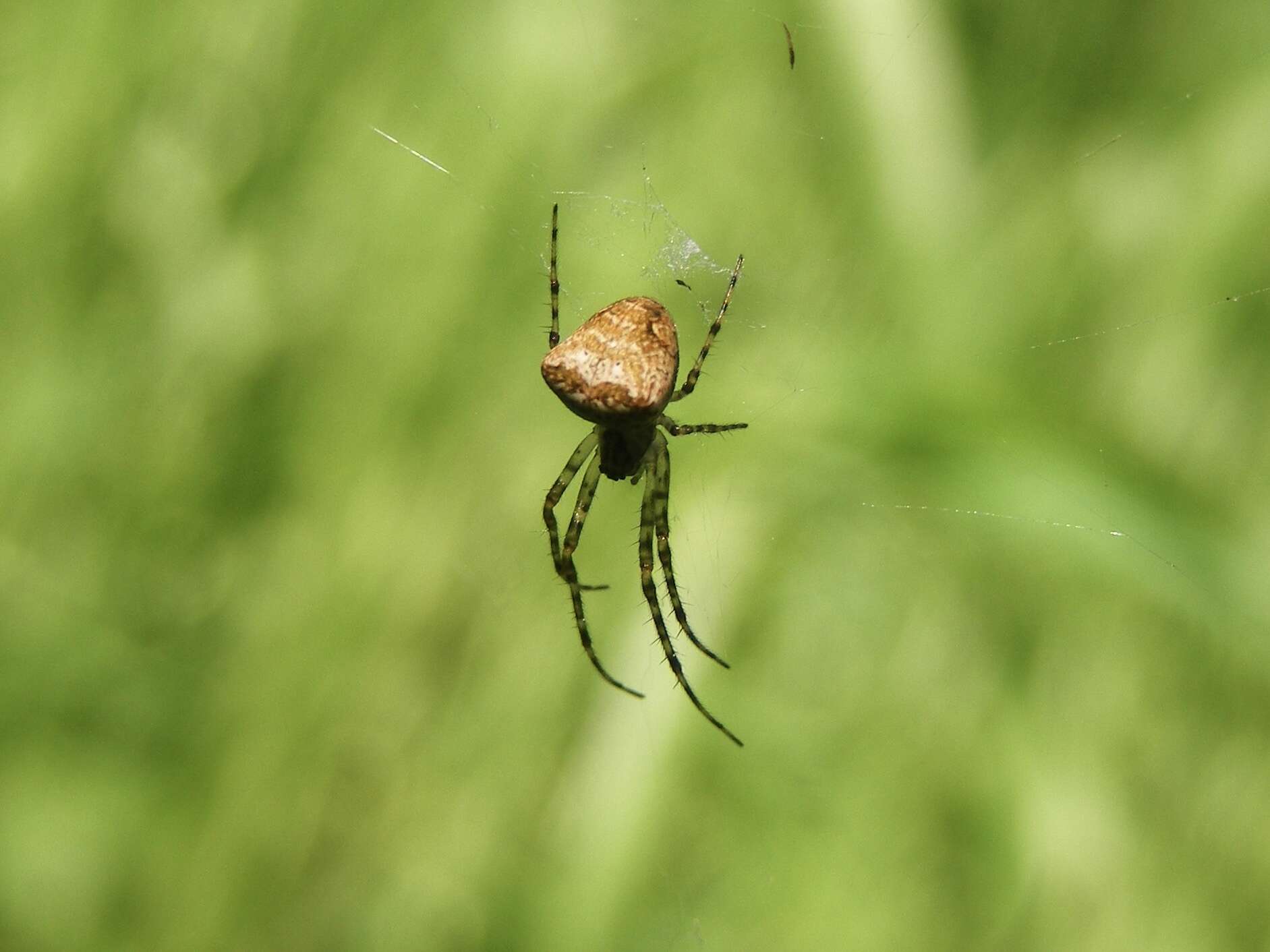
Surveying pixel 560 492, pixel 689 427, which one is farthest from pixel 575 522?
pixel 689 427

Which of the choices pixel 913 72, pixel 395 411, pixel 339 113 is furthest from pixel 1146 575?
pixel 339 113

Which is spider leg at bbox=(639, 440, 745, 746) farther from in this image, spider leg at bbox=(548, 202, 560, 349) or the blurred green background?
spider leg at bbox=(548, 202, 560, 349)

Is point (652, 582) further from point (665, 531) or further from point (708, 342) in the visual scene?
point (708, 342)

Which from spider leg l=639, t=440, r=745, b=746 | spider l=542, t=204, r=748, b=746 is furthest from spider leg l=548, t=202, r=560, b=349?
spider leg l=639, t=440, r=745, b=746

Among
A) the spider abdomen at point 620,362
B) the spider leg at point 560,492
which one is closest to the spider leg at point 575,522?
the spider leg at point 560,492

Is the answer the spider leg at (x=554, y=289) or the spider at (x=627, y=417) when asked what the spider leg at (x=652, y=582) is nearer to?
the spider at (x=627, y=417)

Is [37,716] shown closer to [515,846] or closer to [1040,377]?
[515,846]
